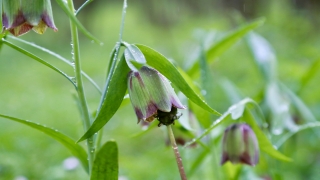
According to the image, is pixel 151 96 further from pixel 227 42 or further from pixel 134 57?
pixel 227 42

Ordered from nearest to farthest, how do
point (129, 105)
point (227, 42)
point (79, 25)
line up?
1. point (79, 25)
2. point (227, 42)
3. point (129, 105)

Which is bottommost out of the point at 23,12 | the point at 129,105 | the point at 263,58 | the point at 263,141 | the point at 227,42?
the point at 263,141

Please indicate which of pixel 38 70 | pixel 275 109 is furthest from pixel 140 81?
pixel 38 70

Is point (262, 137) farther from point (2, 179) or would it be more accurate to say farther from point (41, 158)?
point (41, 158)

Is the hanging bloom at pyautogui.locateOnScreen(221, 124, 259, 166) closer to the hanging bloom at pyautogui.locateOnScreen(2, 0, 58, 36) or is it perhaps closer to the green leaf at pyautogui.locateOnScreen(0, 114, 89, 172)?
the green leaf at pyautogui.locateOnScreen(0, 114, 89, 172)

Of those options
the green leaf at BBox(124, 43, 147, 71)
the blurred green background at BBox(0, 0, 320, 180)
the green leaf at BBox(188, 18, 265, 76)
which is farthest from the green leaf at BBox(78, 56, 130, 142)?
the green leaf at BBox(188, 18, 265, 76)

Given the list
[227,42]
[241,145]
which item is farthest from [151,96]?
[227,42]
